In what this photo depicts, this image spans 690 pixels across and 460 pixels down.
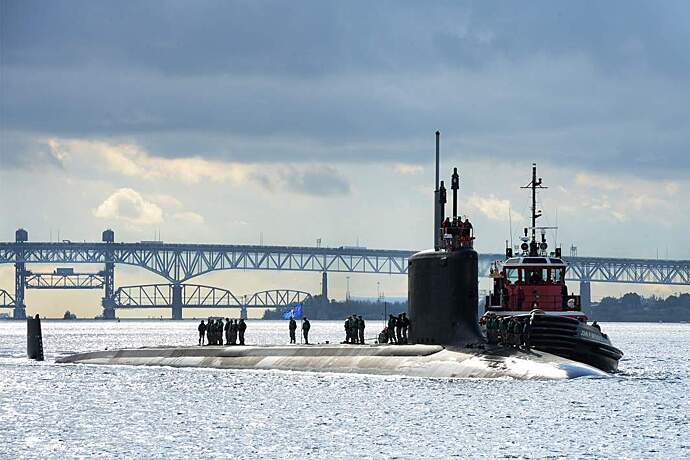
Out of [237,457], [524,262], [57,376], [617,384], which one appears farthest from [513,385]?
[57,376]

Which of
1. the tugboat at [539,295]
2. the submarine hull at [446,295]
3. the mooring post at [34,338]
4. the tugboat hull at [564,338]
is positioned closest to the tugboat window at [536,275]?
the tugboat at [539,295]

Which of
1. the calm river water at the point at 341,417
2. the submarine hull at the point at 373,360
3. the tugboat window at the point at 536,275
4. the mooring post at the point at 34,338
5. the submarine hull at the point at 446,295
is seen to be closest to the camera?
the calm river water at the point at 341,417

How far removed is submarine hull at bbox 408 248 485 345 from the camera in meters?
38.8

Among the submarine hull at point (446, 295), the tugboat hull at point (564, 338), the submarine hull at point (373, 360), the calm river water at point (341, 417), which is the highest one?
the submarine hull at point (446, 295)

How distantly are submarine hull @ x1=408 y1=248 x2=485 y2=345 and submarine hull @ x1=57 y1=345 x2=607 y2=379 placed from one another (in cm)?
57

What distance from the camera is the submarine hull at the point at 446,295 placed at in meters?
38.8

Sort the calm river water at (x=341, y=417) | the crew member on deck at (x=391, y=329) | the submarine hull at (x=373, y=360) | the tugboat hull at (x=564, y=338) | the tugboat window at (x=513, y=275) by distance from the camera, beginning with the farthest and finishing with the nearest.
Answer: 1. the tugboat window at (x=513, y=275)
2. the crew member on deck at (x=391, y=329)
3. the tugboat hull at (x=564, y=338)
4. the submarine hull at (x=373, y=360)
5. the calm river water at (x=341, y=417)

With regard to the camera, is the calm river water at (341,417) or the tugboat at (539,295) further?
the tugboat at (539,295)

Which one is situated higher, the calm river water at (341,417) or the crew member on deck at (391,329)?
the crew member on deck at (391,329)

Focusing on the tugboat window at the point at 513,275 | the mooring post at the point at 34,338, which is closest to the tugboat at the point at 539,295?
the tugboat window at the point at 513,275

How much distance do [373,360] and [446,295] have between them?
12.8 feet

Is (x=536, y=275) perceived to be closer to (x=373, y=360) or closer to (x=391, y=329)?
(x=391, y=329)

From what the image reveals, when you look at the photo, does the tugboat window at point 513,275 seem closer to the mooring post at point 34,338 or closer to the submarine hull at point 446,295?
the submarine hull at point 446,295

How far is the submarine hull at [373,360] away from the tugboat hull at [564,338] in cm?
177
